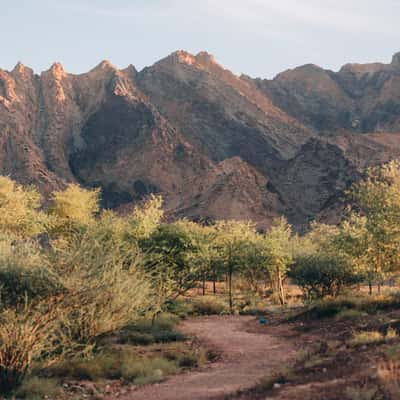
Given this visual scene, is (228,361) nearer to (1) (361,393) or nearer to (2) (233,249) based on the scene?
(1) (361,393)

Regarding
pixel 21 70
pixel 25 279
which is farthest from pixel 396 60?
pixel 25 279

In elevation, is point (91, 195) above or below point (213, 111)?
below

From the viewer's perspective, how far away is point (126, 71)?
577 ft

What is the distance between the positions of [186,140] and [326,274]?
11155 centimetres

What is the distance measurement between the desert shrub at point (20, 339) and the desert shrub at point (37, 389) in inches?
13.7

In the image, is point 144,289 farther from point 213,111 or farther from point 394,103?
point 394,103

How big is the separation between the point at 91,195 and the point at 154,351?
46.5 metres

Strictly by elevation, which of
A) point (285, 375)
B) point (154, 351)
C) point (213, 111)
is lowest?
point (154, 351)

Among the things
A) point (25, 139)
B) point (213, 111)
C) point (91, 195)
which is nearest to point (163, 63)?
point (213, 111)

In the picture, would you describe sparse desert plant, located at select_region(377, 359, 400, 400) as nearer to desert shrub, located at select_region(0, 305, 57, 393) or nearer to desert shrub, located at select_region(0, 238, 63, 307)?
desert shrub, located at select_region(0, 238, 63, 307)

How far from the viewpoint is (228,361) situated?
69.4 ft

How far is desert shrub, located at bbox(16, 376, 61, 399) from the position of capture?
15.4m

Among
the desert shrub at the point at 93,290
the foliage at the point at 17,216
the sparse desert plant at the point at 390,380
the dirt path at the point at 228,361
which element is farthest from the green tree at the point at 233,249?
the sparse desert plant at the point at 390,380

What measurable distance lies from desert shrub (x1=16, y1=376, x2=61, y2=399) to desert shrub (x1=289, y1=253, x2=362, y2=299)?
2353 cm
